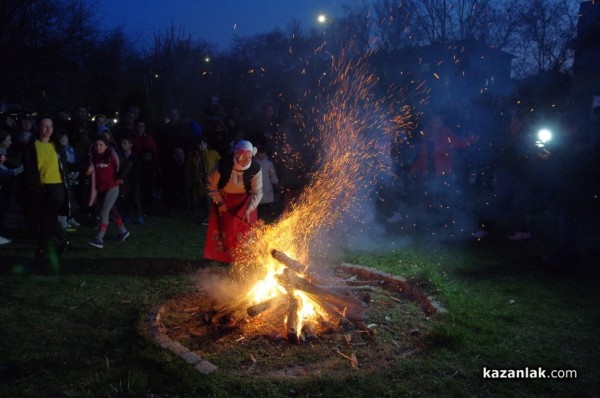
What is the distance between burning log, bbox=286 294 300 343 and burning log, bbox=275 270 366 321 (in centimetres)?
16

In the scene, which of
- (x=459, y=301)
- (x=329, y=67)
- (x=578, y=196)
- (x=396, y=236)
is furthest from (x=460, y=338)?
(x=329, y=67)

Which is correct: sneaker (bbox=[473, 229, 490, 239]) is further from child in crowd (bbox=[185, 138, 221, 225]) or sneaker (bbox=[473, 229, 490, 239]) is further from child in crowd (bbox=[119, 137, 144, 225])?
child in crowd (bbox=[119, 137, 144, 225])

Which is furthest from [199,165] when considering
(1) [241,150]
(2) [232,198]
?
(1) [241,150]

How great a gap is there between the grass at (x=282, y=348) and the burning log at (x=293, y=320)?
175 millimetres

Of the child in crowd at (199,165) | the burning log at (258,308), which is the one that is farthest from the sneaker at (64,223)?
the burning log at (258,308)

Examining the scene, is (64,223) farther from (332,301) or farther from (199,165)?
(332,301)

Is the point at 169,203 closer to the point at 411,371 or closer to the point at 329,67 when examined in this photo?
the point at 411,371

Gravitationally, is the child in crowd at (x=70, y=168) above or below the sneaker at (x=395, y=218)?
above

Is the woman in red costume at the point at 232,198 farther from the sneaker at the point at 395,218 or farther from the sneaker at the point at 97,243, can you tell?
the sneaker at the point at 395,218

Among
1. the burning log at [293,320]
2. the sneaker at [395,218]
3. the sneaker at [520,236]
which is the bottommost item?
the burning log at [293,320]

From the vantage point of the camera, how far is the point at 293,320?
16.1 feet

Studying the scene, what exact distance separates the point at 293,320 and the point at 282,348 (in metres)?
0.35

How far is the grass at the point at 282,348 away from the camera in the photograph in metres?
3.79

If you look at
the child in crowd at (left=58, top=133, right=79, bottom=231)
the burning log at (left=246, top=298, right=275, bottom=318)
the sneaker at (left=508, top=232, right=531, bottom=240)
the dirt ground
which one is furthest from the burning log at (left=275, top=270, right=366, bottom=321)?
the child in crowd at (left=58, top=133, right=79, bottom=231)
